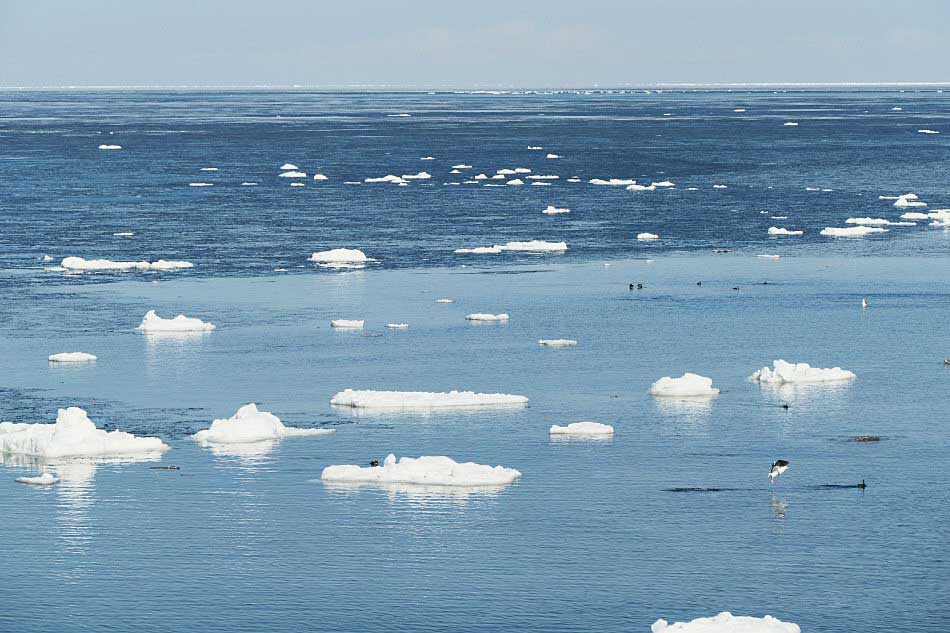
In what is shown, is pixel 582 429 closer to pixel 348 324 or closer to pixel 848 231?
pixel 348 324

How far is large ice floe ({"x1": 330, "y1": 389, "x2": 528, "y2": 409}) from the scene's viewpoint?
37.8m

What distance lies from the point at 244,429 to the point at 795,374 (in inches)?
531

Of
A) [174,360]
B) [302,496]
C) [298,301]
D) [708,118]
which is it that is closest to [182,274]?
[298,301]

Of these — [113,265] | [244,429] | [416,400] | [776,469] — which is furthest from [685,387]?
[113,265]

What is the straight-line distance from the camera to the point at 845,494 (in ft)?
102

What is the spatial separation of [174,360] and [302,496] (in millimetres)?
13329

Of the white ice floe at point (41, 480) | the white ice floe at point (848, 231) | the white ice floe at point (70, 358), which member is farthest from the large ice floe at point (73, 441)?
the white ice floe at point (848, 231)

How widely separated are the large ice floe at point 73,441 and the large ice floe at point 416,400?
5.08 m

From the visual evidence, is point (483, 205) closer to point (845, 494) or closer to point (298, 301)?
point (298, 301)

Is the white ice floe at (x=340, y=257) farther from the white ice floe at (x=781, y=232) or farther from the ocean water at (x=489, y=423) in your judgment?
the white ice floe at (x=781, y=232)

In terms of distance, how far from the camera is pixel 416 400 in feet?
124

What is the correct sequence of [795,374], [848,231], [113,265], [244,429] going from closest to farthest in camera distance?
[244,429] < [795,374] < [113,265] < [848,231]

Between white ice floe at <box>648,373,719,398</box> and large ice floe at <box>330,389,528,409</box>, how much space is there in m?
3.19

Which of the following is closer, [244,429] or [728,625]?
[728,625]
